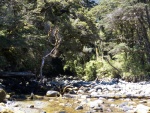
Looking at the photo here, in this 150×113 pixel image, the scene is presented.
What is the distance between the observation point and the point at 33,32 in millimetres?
18766

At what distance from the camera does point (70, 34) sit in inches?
933

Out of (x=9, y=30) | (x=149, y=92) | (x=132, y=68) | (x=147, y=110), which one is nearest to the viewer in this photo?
(x=147, y=110)

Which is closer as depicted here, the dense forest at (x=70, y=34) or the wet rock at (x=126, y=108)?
the wet rock at (x=126, y=108)

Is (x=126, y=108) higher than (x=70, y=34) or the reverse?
the reverse

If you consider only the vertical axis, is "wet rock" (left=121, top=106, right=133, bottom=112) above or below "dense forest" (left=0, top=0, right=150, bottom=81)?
below

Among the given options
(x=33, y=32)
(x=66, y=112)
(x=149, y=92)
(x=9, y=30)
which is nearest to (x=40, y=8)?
(x=33, y=32)

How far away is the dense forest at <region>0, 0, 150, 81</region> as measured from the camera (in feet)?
57.7

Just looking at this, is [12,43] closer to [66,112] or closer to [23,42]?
[23,42]

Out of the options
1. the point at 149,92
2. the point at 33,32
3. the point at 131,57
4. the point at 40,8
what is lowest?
the point at 149,92

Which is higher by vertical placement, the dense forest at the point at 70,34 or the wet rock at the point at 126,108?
the dense forest at the point at 70,34

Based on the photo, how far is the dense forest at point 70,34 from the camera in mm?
17594

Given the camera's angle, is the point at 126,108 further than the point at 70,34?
No

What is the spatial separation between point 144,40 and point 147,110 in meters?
14.6

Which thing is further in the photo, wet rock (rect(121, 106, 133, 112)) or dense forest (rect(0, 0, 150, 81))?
dense forest (rect(0, 0, 150, 81))
